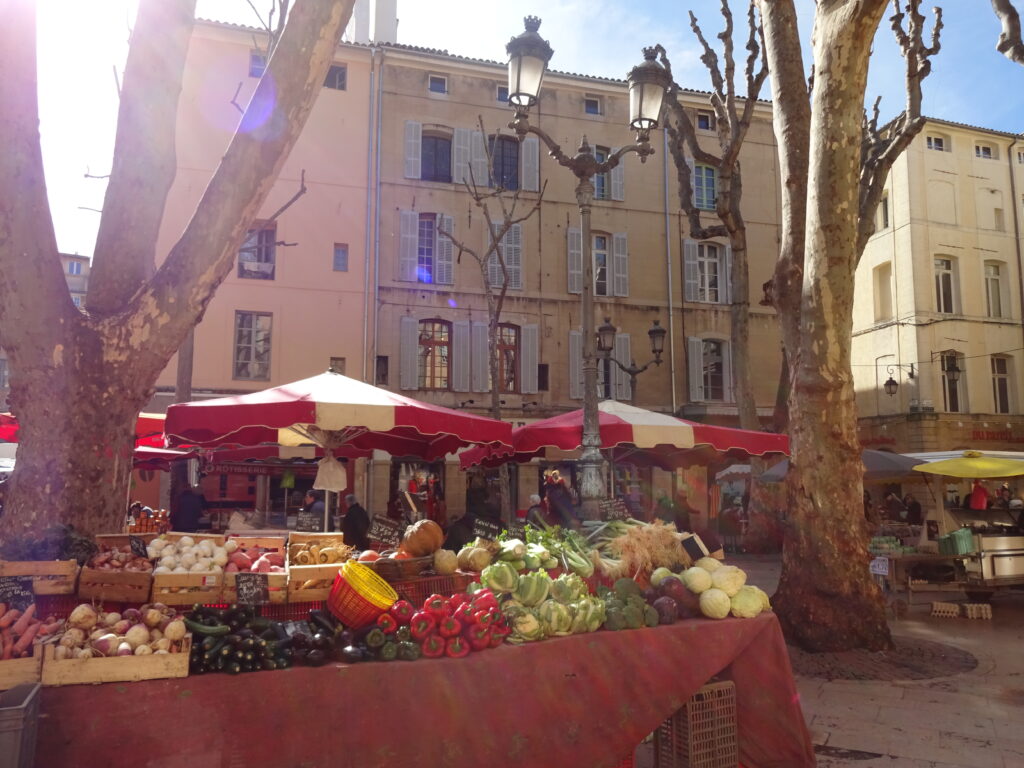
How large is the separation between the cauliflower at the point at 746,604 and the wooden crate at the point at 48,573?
348cm

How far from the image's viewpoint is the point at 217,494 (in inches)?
778

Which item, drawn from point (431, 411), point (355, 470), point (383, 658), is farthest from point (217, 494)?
point (383, 658)

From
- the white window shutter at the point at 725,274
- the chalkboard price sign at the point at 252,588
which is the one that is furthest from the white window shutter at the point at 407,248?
the chalkboard price sign at the point at 252,588

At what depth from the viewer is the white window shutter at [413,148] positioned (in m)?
21.7

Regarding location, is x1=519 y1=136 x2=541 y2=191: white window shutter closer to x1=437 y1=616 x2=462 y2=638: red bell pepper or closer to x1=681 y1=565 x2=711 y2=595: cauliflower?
x1=681 y1=565 x2=711 y2=595: cauliflower

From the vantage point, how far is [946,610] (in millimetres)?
9602

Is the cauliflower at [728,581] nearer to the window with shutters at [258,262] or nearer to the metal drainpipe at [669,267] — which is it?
the window with shutters at [258,262]

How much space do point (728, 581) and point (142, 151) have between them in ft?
16.2

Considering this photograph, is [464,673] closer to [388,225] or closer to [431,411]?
[431,411]

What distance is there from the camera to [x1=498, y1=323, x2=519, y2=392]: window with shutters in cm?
2188

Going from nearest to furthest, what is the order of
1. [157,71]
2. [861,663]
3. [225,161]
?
1. [225,161]
2. [157,71]
3. [861,663]

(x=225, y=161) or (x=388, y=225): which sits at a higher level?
(x=388, y=225)

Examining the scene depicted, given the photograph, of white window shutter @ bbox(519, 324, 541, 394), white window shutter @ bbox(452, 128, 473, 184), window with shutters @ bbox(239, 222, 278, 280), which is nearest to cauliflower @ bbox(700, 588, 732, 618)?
white window shutter @ bbox(519, 324, 541, 394)

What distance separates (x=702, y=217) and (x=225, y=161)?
69.4ft
